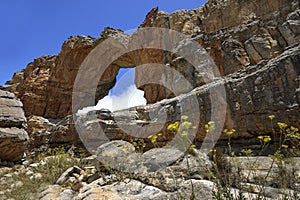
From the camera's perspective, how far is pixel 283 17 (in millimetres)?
15398

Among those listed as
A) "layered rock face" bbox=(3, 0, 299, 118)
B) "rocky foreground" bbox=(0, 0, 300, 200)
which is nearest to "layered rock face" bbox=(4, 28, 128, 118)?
"layered rock face" bbox=(3, 0, 299, 118)

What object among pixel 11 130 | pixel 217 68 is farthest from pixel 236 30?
pixel 11 130

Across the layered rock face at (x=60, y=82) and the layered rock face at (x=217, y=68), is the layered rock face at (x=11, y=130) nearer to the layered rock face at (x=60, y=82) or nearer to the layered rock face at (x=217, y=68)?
the layered rock face at (x=217, y=68)

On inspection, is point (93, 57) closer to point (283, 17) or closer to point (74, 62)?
point (74, 62)

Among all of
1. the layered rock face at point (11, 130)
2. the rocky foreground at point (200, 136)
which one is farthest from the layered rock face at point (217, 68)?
the layered rock face at point (11, 130)

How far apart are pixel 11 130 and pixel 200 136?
7.50m

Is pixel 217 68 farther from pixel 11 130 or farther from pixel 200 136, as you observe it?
pixel 11 130

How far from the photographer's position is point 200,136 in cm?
688

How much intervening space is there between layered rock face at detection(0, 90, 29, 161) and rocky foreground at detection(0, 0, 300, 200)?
0.13ft

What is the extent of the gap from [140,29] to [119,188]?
23.9m

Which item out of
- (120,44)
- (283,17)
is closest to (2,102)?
(283,17)

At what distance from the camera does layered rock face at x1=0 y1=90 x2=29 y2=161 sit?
30.7ft

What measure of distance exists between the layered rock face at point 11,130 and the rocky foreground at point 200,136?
4 centimetres

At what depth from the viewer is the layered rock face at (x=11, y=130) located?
9.35 meters
